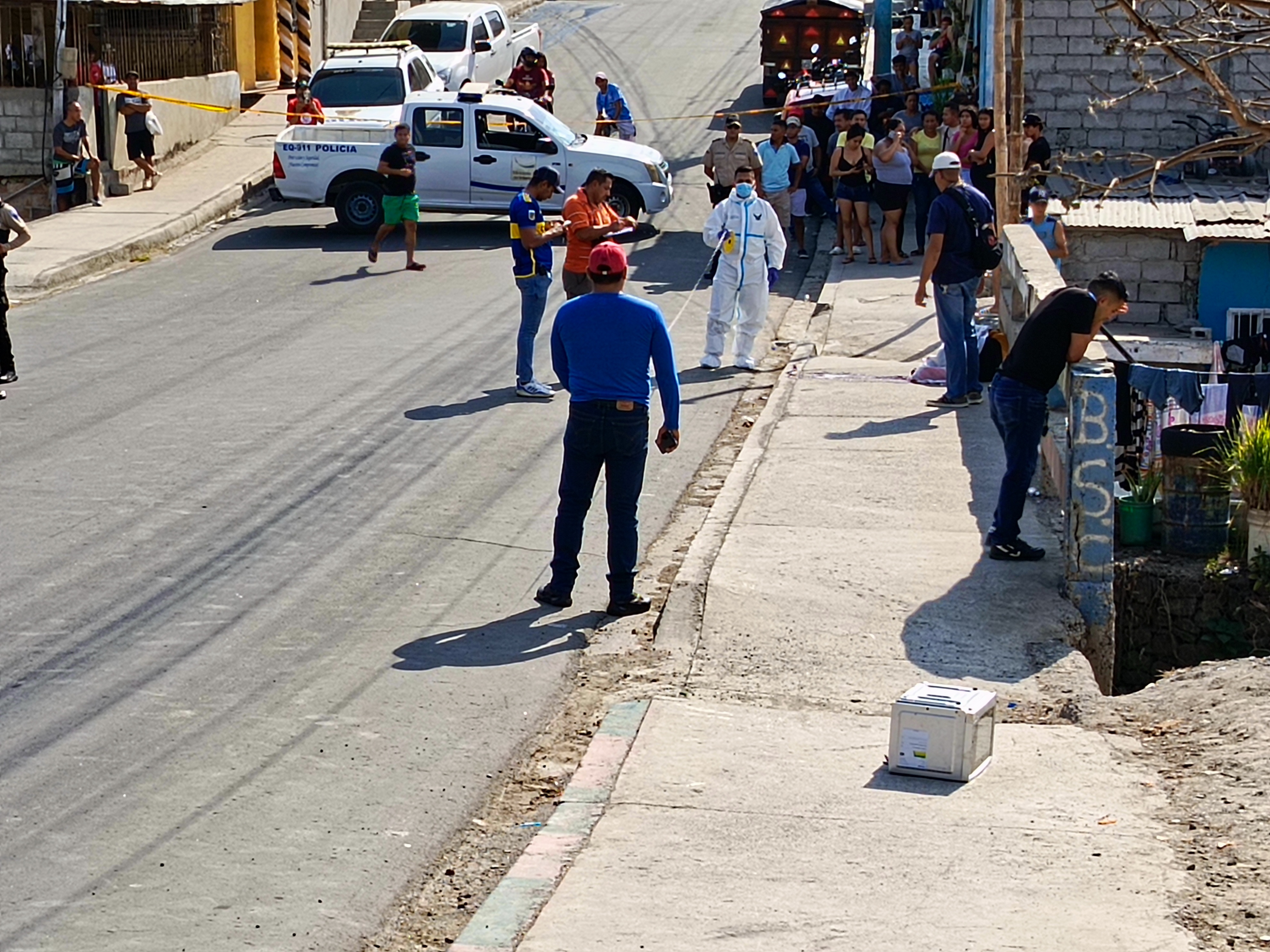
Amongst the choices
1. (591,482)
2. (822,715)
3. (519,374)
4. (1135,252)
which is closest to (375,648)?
(591,482)

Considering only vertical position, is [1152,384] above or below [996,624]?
above

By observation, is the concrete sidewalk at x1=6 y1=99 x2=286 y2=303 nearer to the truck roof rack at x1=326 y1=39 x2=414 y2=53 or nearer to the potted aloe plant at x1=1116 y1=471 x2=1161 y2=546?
the truck roof rack at x1=326 y1=39 x2=414 y2=53

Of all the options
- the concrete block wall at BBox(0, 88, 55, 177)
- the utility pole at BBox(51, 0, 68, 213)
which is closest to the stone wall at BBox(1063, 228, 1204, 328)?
the utility pole at BBox(51, 0, 68, 213)

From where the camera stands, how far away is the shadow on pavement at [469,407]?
522 inches

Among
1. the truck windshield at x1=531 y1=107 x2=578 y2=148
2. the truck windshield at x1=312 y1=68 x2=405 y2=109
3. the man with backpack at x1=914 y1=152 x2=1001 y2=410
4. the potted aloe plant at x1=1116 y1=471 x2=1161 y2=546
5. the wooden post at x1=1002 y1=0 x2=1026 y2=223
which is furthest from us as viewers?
the truck windshield at x1=312 y1=68 x2=405 y2=109

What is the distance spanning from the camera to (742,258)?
50.6 ft

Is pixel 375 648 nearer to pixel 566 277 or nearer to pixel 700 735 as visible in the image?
pixel 700 735

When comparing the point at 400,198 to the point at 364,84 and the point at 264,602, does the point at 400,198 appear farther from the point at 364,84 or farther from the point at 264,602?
the point at 264,602

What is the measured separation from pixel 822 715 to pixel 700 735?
2.03 ft

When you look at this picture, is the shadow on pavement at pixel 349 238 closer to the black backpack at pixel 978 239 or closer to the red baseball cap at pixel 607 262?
the black backpack at pixel 978 239

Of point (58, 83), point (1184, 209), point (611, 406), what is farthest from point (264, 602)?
point (58, 83)

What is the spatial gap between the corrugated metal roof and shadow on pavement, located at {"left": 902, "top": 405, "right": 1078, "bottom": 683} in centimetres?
927

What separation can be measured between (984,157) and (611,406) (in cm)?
1259

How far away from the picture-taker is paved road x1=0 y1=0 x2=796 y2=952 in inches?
235
